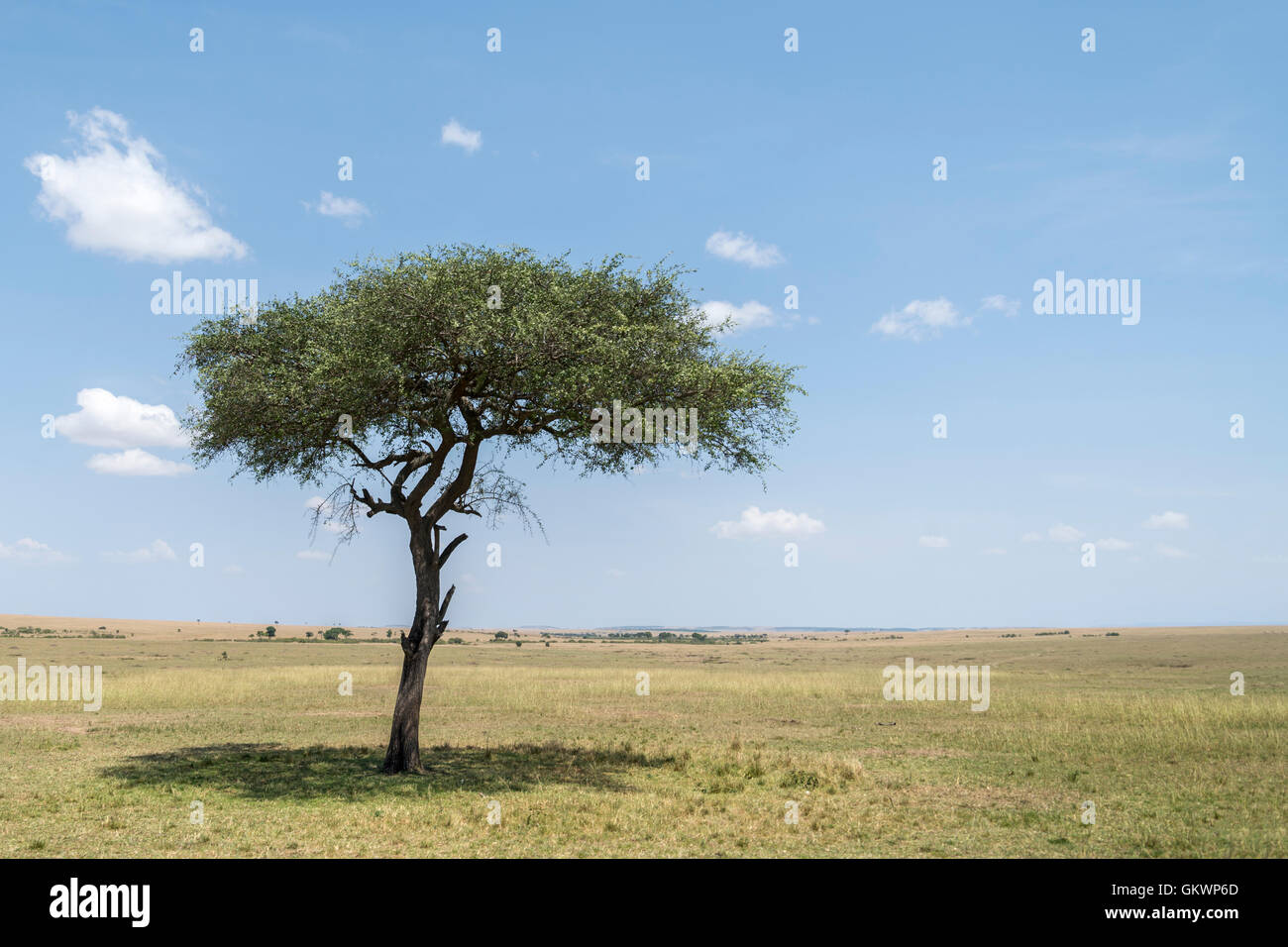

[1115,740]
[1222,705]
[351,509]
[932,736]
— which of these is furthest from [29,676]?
[1222,705]

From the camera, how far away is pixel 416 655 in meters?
22.7

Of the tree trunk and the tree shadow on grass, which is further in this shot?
the tree trunk

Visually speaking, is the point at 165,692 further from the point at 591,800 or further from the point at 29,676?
the point at 591,800

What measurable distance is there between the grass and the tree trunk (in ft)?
2.79

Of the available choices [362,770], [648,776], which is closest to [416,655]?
[362,770]

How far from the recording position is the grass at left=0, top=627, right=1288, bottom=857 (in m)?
15.6

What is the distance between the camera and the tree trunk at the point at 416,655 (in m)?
22.3

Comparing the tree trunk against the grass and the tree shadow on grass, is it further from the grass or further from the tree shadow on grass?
the grass

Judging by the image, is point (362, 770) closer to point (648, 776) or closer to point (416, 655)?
point (416, 655)

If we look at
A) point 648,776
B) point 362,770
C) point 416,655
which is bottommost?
point 648,776

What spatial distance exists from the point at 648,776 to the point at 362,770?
7439mm

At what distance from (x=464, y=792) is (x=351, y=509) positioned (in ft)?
28.2

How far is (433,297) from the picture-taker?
68.4ft

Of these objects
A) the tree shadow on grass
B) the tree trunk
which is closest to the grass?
the tree shadow on grass
